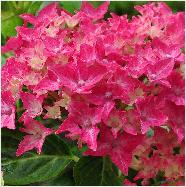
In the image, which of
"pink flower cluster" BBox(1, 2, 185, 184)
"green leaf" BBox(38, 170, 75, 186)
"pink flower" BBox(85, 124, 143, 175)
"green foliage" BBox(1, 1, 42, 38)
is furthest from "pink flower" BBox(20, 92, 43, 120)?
"green foliage" BBox(1, 1, 42, 38)

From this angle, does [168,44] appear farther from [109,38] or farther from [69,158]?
[69,158]

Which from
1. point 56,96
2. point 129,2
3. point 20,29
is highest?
point 129,2

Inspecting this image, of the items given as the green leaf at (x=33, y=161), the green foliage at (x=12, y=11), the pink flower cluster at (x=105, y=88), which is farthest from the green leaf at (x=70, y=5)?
the green leaf at (x=33, y=161)

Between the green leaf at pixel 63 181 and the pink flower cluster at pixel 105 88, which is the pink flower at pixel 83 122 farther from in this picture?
the green leaf at pixel 63 181

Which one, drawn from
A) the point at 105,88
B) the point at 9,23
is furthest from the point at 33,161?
the point at 9,23

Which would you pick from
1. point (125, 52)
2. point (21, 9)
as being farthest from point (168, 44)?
point (21, 9)

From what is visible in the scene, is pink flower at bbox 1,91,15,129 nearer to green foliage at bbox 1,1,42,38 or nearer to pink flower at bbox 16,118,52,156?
pink flower at bbox 16,118,52,156

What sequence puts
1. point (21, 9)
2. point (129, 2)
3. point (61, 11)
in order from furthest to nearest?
point (129, 2) → point (21, 9) → point (61, 11)
